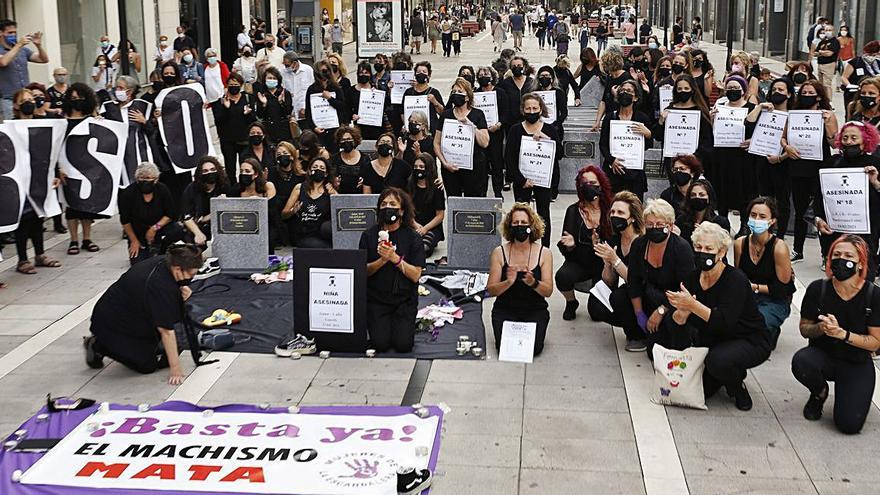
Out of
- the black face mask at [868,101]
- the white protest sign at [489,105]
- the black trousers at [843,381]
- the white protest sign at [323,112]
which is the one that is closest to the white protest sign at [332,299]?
the black trousers at [843,381]

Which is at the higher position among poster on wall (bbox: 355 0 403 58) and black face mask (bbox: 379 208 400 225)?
poster on wall (bbox: 355 0 403 58)

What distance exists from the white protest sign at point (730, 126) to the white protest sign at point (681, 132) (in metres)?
0.25

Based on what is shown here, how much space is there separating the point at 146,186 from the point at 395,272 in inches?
137

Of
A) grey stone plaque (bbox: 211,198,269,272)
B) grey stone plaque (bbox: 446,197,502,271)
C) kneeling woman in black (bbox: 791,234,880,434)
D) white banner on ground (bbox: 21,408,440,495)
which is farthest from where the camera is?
grey stone plaque (bbox: 211,198,269,272)

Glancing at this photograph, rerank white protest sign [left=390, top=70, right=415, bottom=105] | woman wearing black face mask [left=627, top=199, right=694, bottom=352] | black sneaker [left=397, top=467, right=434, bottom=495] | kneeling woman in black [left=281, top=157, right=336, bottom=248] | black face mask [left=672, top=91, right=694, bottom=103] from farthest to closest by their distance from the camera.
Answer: white protest sign [left=390, top=70, right=415, bottom=105] → black face mask [left=672, top=91, right=694, bottom=103] → kneeling woman in black [left=281, top=157, right=336, bottom=248] → woman wearing black face mask [left=627, top=199, right=694, bottom=352] → black sneaker [left=397, top=467, right=434, bottom=495]

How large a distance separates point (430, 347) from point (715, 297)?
2693 mm

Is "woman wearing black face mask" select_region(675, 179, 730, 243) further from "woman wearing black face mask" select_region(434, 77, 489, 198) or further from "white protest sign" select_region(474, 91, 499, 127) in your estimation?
"white protest sign" select_region(474, 91, 499, 127)

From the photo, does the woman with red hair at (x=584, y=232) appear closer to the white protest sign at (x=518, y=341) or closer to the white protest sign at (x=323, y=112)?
the white protest sign at (x=518, y=341)

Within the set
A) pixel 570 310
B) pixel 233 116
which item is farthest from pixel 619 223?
pixel 233 116

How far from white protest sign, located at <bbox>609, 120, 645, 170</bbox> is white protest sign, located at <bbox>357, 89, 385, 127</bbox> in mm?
4414

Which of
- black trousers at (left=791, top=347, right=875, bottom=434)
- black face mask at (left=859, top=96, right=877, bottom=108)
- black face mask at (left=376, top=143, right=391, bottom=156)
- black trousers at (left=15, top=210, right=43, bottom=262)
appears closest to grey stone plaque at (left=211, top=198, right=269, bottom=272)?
black face mask at (left=376, top=143, right=391, bottom=156)

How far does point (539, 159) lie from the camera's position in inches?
493

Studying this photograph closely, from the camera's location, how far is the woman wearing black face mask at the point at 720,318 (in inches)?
305

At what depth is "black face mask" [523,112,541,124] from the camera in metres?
12.6
